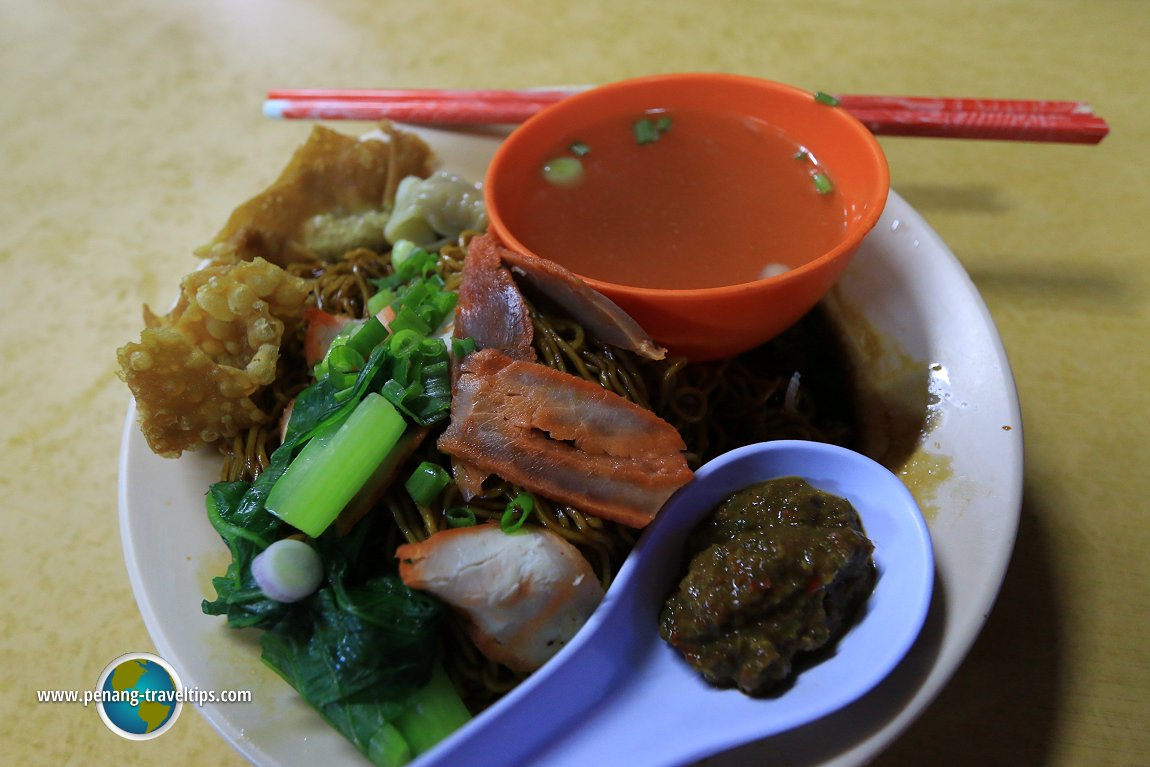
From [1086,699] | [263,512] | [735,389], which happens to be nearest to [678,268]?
[735,389]

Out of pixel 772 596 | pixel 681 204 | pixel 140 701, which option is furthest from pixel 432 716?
pixel 681 204

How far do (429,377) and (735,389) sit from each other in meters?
0.87

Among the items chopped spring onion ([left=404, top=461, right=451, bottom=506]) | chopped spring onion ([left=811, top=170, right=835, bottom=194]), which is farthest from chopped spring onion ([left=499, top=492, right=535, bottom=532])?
chopped spring onion ([left=811, top=170, right=835, bottom=194])

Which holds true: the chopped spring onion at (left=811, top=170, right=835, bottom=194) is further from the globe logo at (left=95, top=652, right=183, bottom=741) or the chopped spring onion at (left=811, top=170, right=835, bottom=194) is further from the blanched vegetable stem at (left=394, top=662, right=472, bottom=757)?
the globe logo at (left=95, top=652, right=183, bottom=741)

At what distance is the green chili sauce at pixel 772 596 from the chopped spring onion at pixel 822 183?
37.1 inches

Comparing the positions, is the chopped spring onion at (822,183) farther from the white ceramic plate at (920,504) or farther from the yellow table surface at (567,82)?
Answer: the yellow table surface at (567,82)

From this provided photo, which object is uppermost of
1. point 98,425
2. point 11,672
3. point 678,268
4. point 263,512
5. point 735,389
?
point 678,268

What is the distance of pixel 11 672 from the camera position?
5.95 ft

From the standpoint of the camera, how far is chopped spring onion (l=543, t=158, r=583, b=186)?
205 cm

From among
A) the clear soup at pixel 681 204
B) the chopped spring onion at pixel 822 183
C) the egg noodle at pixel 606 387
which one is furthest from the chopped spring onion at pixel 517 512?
the chopped spring onion at pixel 822 183

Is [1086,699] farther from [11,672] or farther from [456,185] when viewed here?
[11,672]

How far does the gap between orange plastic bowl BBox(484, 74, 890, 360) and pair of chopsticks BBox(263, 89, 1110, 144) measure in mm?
207

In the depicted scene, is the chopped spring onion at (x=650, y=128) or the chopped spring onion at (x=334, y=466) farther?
the chopped spring onion at (x=650, y=128)

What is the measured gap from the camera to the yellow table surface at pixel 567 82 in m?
1.67
